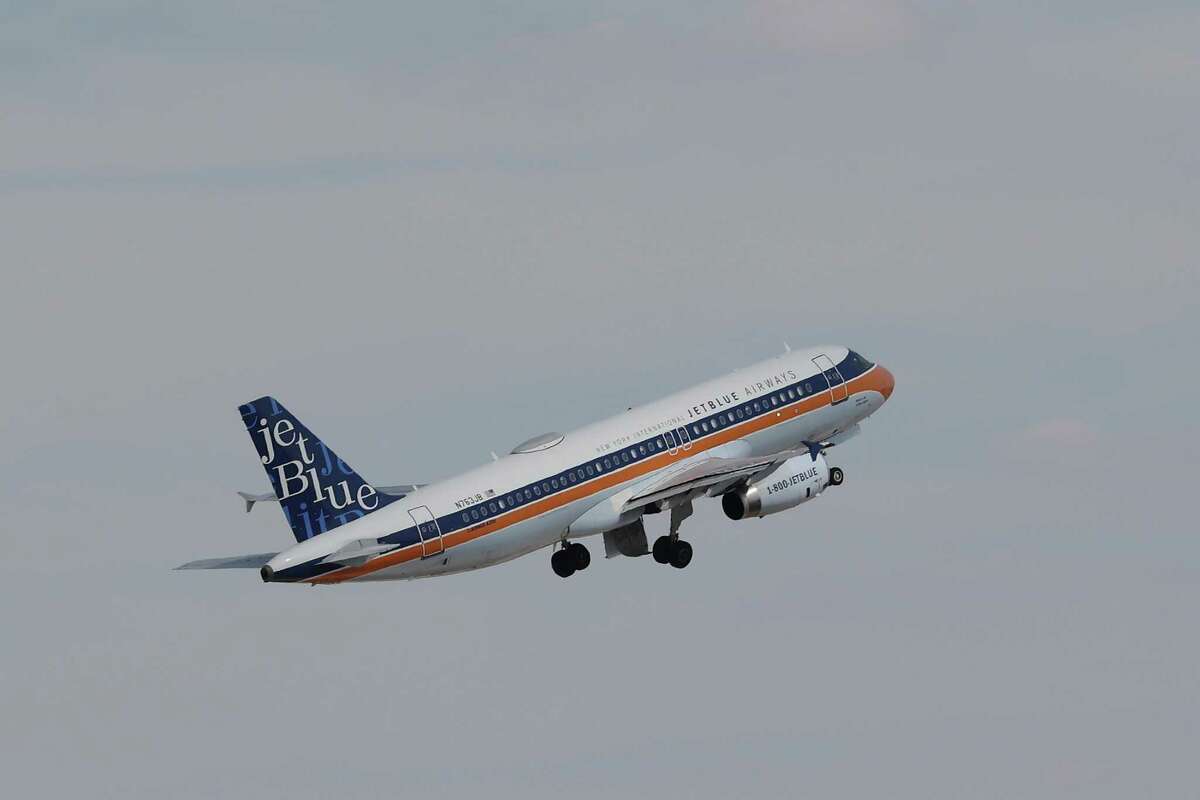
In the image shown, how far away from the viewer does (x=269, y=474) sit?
291 ft

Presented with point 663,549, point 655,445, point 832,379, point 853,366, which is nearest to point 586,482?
point 655,445

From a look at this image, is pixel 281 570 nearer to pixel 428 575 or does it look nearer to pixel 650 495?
pixel 428 575

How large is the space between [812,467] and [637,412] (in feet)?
23.0

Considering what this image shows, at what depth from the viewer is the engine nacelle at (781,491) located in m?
97.1

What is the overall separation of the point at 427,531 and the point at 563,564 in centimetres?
1004

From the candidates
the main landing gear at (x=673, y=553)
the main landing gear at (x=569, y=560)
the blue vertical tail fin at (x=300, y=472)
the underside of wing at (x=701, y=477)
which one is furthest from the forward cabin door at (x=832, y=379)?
the blue vertical tail fin at (x=300, y=472)

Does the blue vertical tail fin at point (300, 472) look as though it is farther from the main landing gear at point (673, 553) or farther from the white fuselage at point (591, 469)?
the main landing gear at point (673, 553)

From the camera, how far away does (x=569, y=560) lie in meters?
97.9

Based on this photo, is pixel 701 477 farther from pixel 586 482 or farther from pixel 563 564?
pixel 563 564

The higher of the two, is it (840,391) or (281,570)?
(840,391)

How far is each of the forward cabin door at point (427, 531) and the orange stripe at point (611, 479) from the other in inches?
8.0

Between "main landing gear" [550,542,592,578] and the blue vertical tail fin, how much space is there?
10.7 metres

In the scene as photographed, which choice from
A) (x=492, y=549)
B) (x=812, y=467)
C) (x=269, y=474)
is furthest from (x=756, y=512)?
(x=269, y=474)

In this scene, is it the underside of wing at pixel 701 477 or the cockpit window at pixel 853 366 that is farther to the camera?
the cockpit window at pixel 853 366
